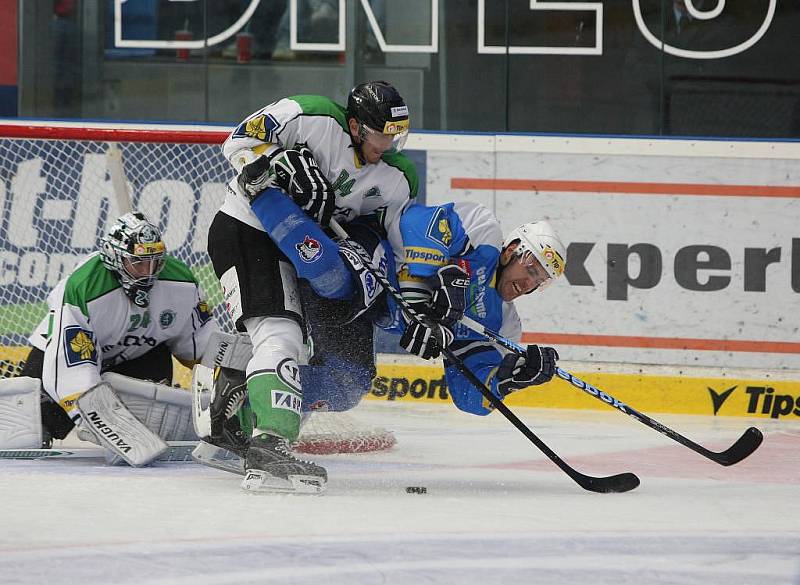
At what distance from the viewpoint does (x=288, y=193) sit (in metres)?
3.22

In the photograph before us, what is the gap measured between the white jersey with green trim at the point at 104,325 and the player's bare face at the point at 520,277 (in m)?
0.98

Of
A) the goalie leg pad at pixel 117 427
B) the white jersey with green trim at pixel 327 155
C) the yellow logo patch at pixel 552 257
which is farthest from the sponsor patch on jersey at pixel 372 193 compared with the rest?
the goalie leg pad at pixel 117 427

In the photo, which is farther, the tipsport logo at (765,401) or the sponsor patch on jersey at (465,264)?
the tipsport logo at (765,401)

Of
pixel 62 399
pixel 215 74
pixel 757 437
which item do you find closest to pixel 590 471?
pixel 757 437

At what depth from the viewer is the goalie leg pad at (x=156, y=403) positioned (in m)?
3.62

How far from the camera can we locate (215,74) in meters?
5.38

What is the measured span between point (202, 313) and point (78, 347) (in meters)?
0.46

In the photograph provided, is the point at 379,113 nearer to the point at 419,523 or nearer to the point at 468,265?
the point at 468,265

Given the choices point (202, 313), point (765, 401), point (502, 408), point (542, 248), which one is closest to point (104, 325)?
point (202, 313)

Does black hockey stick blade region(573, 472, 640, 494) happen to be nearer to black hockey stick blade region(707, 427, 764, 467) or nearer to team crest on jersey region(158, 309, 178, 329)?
black hockey stick blade region(707, 427, 764, 467)

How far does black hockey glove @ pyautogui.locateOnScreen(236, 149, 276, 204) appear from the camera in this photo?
3146mm

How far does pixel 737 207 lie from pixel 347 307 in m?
Answer: 2.17

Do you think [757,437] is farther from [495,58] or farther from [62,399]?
[495,58]

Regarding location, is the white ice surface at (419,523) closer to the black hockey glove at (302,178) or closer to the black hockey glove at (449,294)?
the black hockey glove at (449,294)
